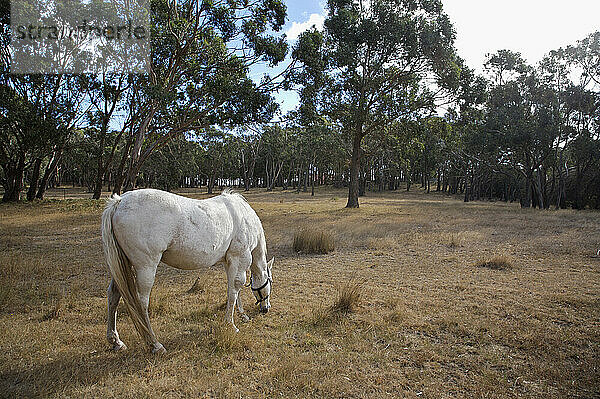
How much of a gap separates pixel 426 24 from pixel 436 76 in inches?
125

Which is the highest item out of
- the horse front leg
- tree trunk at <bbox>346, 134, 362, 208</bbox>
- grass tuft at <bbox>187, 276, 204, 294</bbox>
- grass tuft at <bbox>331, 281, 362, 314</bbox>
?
tree trunk at <bbox>346, 134, 362, 208</bbox>

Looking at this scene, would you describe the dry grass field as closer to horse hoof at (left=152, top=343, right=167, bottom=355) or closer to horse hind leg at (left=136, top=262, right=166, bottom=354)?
horse hoof at (left=152, top=343, right=167, bottom=355)

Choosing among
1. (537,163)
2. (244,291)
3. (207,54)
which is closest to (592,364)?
(244,291)

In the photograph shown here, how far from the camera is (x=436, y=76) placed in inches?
832

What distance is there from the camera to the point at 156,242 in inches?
143

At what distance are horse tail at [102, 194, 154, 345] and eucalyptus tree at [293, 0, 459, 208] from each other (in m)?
15.9

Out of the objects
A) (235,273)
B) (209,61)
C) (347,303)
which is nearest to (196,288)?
(235,273)

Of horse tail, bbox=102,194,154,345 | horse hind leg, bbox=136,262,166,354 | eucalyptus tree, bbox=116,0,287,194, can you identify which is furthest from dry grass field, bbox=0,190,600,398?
eucalyptus tree, bbox=116,0,287,194

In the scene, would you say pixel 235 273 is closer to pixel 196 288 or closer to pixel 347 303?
pixel 347 303

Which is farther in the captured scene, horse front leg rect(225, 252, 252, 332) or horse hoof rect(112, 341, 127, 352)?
horse front leg rect(225, 252, 252, 332)

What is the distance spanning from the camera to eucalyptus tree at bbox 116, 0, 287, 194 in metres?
14.5

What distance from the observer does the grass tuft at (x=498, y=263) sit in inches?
313

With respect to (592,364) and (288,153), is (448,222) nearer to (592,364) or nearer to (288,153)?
(592,364)

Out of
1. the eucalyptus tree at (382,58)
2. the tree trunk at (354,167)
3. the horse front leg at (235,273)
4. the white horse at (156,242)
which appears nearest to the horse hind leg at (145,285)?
the white horse at (156,242)
